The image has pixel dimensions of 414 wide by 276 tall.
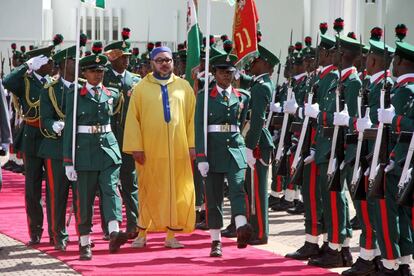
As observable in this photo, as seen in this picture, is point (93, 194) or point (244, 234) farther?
point (93, 194)

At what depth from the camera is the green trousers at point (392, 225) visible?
937 cm

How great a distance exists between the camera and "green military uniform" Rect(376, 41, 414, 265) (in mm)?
9117

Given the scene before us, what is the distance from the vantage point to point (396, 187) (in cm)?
936

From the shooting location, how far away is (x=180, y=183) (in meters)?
11.3

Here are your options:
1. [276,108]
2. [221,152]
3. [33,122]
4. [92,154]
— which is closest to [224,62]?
[221,152]

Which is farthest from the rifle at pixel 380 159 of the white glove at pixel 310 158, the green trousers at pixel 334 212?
the white glove at pixel 310 158

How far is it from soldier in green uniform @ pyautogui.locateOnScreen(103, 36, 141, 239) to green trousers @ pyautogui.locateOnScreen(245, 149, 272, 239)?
4.15ft

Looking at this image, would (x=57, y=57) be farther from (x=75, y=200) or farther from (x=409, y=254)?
(x=409, y=254)

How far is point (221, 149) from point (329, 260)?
4.88 feet

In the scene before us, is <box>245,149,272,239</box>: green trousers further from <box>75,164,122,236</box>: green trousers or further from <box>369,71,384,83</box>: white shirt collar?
<box>369,71,384,83</box>: white shirt collar

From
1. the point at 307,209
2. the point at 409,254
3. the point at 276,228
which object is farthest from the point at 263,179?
the point at 409,254

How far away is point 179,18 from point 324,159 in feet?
70.5

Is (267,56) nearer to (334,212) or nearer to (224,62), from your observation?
(224,62)

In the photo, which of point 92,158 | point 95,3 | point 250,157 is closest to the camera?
point 92,158
